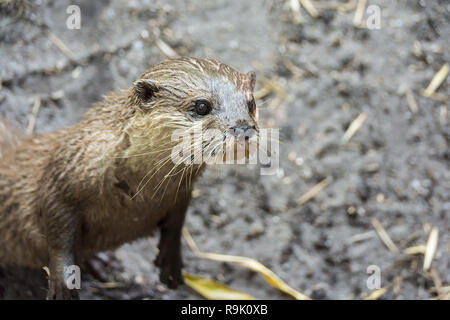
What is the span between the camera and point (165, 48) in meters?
3.44

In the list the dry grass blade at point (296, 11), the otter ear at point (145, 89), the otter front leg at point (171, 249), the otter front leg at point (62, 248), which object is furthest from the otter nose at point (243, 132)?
the dry grass blade at point (296, 11)

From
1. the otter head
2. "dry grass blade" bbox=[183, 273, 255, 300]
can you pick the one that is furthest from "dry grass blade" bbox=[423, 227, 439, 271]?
the otter head

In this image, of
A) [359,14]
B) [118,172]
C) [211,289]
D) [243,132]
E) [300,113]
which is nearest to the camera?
[243,132]

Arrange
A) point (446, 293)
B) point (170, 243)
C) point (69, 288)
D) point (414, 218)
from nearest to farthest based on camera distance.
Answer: point (69, 288) → point (170, 243) → point (446, 293) → point (414, 218)

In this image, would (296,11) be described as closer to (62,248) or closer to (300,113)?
(300,113)

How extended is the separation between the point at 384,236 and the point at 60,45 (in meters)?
2.11

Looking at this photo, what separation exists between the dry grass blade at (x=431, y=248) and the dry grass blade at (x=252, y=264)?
65cm

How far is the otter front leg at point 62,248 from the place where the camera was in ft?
7.44

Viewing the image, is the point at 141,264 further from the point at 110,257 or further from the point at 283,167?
the point at 283,167

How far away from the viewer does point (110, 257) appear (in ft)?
10.2

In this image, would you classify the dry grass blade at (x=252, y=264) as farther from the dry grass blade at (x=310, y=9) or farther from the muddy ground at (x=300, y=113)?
the dry grass blade at (x=310, y=9)


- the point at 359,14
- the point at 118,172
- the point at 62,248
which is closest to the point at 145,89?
the point at 118,172

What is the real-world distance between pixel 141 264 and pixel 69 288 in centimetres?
86
